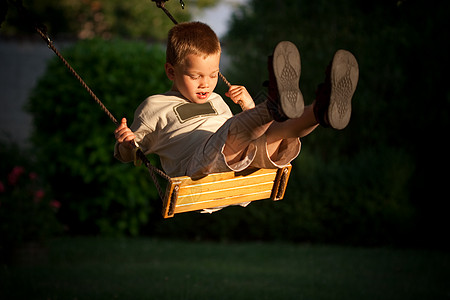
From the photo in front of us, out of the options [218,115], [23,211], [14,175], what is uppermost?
[14,175]

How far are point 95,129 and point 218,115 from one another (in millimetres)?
4750

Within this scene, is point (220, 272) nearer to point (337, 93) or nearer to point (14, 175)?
point (14, 175)

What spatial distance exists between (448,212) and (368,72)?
7.78ft

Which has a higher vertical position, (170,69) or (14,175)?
(14,175)

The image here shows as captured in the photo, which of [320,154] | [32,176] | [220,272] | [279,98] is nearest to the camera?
[279,98]

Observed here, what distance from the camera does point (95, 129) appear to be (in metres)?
8.50

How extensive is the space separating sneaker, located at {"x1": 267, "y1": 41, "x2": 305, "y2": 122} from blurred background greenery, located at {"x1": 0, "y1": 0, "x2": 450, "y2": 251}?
17.5ft

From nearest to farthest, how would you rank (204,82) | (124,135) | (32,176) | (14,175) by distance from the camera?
(124,135) → (204,82) → (14,175) → (32,176)

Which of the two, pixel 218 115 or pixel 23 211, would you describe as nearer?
pixel 218 115

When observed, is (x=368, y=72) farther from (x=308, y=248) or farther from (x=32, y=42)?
(x=32, y=42)

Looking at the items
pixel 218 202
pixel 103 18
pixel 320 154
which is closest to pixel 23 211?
pixel 218 202

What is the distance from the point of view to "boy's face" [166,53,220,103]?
383 cm

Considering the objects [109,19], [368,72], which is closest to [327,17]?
[368,72]

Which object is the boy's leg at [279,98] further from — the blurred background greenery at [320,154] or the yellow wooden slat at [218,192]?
the blurred background greenery at [320,154]
